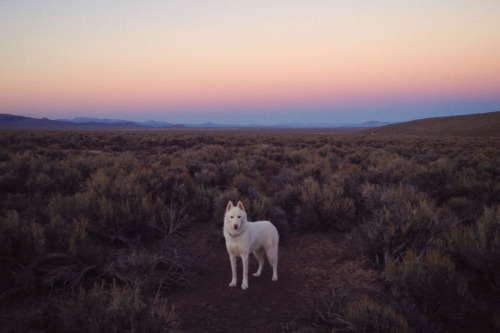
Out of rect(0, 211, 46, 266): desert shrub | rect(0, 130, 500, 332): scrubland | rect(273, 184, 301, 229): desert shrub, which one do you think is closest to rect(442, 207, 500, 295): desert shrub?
rect(0, 130, 500, 332): scrubland

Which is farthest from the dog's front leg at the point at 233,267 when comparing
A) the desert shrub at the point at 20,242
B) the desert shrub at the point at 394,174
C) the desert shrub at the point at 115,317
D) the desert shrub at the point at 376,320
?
the desert shrub at the point at 394,174

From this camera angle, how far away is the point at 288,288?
15.6ft

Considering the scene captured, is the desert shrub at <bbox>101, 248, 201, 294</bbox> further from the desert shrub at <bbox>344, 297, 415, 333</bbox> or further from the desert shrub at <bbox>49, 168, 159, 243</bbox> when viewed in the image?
the desert shrub at <bbox>344, 297, 415, 333</bbox>

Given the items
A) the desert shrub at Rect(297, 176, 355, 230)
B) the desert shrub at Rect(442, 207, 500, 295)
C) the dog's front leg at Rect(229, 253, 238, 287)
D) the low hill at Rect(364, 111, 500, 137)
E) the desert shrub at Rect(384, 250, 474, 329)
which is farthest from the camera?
the low hill at Rect(364, 111, 500, 137)

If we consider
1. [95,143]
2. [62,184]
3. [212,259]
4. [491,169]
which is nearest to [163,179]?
[62,184]

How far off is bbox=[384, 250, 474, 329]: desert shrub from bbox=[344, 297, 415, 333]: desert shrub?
0.43 meters

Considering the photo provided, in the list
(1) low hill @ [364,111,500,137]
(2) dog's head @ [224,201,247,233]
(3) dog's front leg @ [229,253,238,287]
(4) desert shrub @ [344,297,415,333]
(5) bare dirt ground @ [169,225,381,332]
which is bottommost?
(5) bare dirt ground @ [169,225,381,332]

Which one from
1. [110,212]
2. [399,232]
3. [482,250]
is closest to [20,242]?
[110,212]

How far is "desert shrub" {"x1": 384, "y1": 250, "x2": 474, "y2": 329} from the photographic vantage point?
3.56 m

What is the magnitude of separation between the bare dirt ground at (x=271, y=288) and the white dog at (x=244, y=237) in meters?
0.30

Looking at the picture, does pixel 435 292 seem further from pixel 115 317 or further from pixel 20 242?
pixel 20 242

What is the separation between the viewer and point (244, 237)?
4594 mm

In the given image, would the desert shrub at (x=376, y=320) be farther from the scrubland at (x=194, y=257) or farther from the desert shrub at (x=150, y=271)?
the desert shrub at (x=150, y=271)

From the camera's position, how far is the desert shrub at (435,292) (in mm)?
3564
